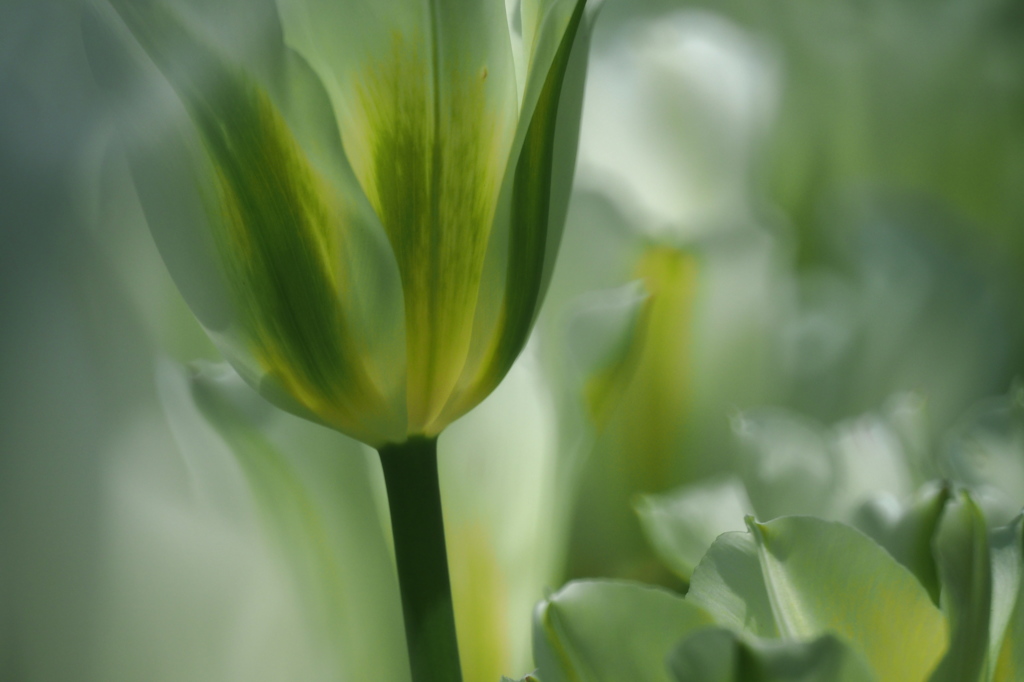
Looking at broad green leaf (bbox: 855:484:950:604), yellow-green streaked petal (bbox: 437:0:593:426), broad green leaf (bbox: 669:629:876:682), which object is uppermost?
yellow-green streaked petal (bbox: 437:0:593:426)

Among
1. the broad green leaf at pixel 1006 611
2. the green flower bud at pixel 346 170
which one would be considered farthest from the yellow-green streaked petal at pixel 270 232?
the broad green leaf at pixel 1006 611

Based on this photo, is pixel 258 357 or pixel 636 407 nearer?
pixel 258 357

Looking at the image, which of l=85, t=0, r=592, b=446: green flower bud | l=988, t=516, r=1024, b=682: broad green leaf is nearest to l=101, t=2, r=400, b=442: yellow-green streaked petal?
l=85, t=0, r=592, b=446: green flower bud

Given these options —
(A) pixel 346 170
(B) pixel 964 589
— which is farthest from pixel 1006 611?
(A) pixel 346 170

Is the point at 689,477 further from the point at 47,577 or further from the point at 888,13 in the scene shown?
the point at 888,13

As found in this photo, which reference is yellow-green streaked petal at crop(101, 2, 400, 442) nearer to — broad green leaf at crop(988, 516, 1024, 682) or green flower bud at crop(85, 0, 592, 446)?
green flower bud at crop(85, 0, 592, 446)

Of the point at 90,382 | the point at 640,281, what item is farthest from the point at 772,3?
the point at 90,382
